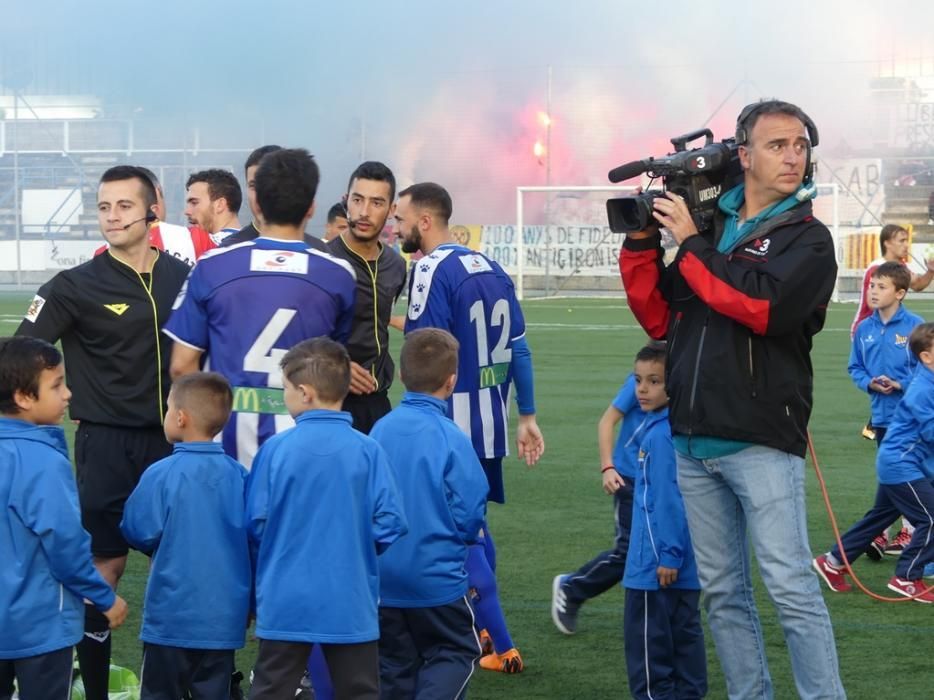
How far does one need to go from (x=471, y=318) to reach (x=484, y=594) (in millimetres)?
1166

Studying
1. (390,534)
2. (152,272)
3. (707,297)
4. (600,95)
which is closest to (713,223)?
(707,297)

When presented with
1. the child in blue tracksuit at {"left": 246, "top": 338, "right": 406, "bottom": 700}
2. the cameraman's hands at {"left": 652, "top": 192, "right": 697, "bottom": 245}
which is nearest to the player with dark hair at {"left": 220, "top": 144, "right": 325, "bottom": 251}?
the child in blue tracksuit at {"left": 246, "top": 338, "right": 406, "bottom": 700}

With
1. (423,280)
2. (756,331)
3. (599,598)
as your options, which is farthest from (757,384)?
(599,598)

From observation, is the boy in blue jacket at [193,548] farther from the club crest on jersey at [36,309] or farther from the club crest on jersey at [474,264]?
the club crest on jersey at [474,264]

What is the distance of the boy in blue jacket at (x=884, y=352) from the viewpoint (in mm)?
7914

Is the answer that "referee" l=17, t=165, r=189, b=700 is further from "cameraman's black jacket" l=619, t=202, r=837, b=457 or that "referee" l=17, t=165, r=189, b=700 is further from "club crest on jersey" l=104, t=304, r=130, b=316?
"cameraman's black jacket" l=619, t=202, r=837, b=457

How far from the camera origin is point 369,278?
6066 mm

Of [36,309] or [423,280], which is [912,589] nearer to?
[423,280]

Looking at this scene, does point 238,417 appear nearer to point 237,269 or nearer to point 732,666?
point 237,269

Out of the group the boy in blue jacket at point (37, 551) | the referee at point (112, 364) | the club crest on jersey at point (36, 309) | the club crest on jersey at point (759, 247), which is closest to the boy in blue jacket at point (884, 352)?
the club crest on jersey at point (759, 247)

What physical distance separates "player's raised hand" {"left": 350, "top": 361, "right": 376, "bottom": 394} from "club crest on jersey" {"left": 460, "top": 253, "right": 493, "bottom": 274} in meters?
0.84

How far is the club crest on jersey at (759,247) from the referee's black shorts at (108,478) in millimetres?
2211

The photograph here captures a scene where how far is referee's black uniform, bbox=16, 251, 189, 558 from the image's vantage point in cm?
516

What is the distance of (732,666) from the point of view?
4.61 meters
